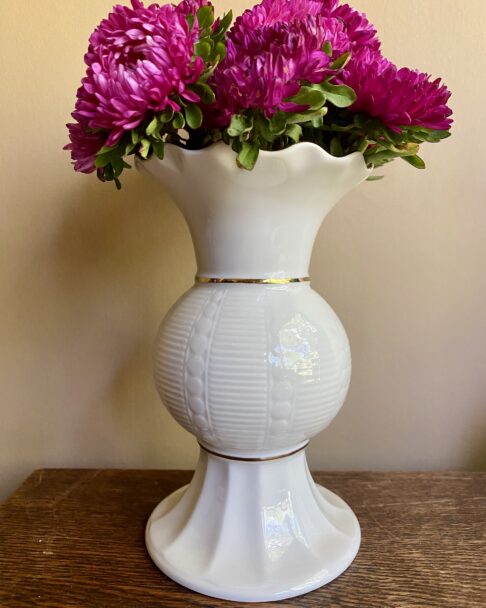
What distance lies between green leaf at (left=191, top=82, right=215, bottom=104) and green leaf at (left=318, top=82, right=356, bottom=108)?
0.30 ft

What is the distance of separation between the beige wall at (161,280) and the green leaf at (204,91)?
34 cm

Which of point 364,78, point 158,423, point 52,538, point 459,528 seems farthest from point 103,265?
point 459,528

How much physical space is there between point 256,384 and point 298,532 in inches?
7.1

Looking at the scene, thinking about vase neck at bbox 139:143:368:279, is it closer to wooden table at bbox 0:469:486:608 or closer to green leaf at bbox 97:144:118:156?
green leaf at bbox 97:144:118:156

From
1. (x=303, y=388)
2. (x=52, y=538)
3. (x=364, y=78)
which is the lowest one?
(x=52, y=538)

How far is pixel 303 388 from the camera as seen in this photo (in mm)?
458

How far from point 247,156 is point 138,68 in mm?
109

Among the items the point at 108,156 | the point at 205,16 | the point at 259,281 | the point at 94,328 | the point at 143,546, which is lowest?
the point at 143,546

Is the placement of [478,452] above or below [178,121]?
below

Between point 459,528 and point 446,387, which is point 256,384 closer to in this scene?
point 459,528

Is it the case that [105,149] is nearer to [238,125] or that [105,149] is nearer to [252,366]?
[238,125]

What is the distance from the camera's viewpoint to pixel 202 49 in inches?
15.5

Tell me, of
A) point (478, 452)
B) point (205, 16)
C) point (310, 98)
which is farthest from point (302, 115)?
point (478, 452)

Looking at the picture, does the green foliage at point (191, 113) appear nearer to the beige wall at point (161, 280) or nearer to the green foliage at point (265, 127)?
the green foliage at point (265, 127)
